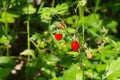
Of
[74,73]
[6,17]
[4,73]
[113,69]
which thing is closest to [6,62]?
[4,73]

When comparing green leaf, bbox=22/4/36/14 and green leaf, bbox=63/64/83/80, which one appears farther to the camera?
green leaf, bbox=22/4/36/14

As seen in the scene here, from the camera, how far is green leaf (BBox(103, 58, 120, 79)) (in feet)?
6.34

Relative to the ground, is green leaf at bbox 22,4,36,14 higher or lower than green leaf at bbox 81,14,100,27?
higher

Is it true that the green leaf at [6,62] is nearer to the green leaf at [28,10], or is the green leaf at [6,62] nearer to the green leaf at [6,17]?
the green leaf at [6,17]

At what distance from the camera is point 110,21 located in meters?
2.96

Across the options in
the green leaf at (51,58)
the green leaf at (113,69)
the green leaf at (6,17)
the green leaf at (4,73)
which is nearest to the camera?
the green leaf at (113,69)

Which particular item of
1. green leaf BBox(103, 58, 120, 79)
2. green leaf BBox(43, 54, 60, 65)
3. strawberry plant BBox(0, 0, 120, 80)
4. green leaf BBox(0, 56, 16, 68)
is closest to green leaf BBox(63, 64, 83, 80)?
strawberry plant BBox(0, 0, 120, 80)

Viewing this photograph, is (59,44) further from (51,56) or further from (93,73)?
(93,73)

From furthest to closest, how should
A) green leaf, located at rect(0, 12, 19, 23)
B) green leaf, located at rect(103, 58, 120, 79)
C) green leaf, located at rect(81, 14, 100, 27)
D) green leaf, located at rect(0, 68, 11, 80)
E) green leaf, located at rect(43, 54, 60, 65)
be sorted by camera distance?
green leaf, located at rect(81, 14, 100, 27)
green leaf, located at rect(0, 12, 19, 23)
green leaf, located at rect(43, 54, 60, 65)
green leaf, located at rect(0, 68, 11, 80)
green leaf, located at rect(103, 58, 120, 79)

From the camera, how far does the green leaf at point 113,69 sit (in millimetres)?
1934

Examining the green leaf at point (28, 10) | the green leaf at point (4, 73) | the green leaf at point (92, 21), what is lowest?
the green leaf at point (4, 73)

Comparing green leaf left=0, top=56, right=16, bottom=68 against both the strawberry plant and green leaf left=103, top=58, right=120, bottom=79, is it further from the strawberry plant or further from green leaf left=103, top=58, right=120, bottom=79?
green leaf left=103, top=58, right=120, bottom=79

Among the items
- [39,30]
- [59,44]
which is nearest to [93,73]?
[59,44]

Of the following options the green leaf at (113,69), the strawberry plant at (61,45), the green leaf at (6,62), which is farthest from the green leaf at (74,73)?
the green leaf at (6,62)
